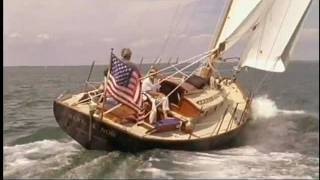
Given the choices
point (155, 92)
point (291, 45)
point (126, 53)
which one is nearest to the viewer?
point (126, 53)

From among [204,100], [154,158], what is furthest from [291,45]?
[154,158]

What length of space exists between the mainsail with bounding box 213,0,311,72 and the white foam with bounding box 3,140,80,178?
5.09 m

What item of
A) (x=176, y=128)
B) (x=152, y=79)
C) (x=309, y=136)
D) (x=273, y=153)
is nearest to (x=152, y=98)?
(x=176, y=128)

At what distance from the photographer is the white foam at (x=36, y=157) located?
25.9ft

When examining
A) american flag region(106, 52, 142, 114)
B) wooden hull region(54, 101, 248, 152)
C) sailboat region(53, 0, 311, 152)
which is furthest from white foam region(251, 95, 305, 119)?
american flag region(106, 52, 142, 114)

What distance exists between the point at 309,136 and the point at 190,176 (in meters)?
5.43

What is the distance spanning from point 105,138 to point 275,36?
565cm

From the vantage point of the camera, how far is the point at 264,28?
13.4 metres

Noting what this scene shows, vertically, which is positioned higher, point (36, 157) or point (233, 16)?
point (233, 16)

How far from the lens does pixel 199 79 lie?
1268cm

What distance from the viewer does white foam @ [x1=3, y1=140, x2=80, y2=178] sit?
7.88 m

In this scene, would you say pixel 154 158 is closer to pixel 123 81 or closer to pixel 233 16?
pixel 123 81

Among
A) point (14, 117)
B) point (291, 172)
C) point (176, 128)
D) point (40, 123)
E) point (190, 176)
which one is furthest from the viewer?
point (14, 117)

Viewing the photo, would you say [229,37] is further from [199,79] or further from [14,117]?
[14,117]
